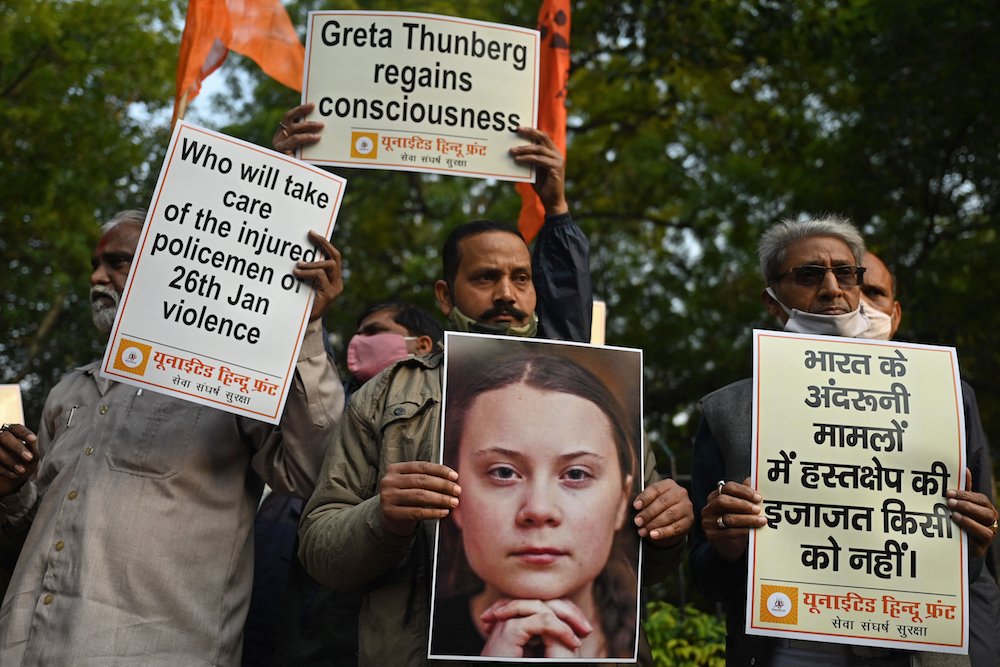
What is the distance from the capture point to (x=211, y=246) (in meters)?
3.60

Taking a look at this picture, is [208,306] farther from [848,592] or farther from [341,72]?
[848,592]

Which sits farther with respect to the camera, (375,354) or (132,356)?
(375,354)

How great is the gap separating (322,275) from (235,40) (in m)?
1.98

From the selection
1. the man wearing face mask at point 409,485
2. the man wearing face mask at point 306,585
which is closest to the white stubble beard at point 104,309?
the man wearing face mask at point 306,585

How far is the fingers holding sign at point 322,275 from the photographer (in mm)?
3592

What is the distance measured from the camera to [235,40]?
5129 mm

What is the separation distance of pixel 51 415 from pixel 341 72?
1.60 meters

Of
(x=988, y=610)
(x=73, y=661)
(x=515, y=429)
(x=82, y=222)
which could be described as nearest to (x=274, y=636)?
(x=73, y=661)

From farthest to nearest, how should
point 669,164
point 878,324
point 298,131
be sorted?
1. point 669,164
2. point 298,131
3. point 878,324

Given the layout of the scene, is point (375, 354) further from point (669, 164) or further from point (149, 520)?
point (669, 164)

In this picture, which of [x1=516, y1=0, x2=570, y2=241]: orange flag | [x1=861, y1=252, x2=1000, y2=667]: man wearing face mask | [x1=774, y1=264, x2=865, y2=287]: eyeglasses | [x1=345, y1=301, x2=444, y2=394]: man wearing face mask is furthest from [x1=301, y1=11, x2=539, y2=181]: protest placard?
[x1=861, y1=252, x2=1000, y2=667]: man wearing face mask

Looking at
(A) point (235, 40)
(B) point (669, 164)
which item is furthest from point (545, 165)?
(B) point (669, 164)

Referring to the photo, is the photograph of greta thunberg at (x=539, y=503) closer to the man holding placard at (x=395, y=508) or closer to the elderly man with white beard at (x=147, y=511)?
Answer: the man holding placard at (x=395, y=508)

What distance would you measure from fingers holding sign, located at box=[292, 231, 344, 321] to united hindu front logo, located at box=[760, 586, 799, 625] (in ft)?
5.01
